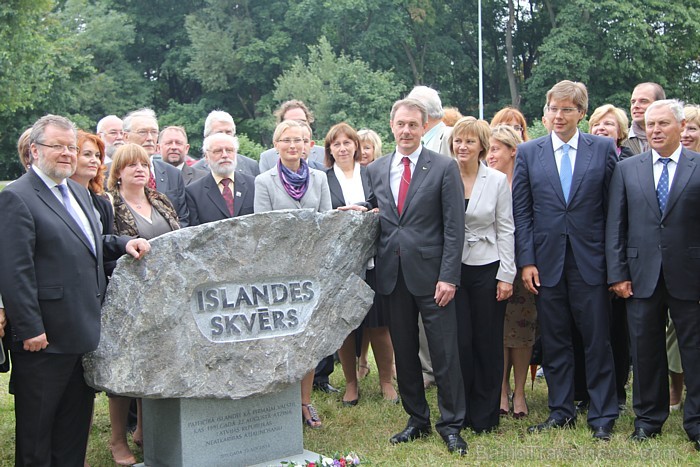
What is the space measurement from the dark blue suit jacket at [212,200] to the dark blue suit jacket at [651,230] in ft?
8.00

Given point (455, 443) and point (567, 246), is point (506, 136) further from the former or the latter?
point (455, 443)

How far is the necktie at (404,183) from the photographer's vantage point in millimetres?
4914

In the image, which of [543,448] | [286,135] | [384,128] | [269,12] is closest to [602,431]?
[543,448]

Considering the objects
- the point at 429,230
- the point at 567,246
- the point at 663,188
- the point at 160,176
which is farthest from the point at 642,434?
the point at 160,176

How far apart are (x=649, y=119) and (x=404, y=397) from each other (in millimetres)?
2347

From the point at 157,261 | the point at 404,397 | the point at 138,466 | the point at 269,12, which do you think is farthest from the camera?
the point at 269,12

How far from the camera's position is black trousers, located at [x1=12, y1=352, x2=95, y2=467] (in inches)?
158

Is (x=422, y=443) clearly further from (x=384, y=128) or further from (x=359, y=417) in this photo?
(x=384, y=128)

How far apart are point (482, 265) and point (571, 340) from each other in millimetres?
792

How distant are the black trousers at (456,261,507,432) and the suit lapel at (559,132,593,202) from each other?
0.70 metres

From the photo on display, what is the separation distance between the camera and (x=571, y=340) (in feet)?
17.0

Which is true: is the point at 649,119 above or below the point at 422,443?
above

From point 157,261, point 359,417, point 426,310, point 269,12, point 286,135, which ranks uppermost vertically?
point 269,12

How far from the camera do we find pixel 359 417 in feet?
18.7
